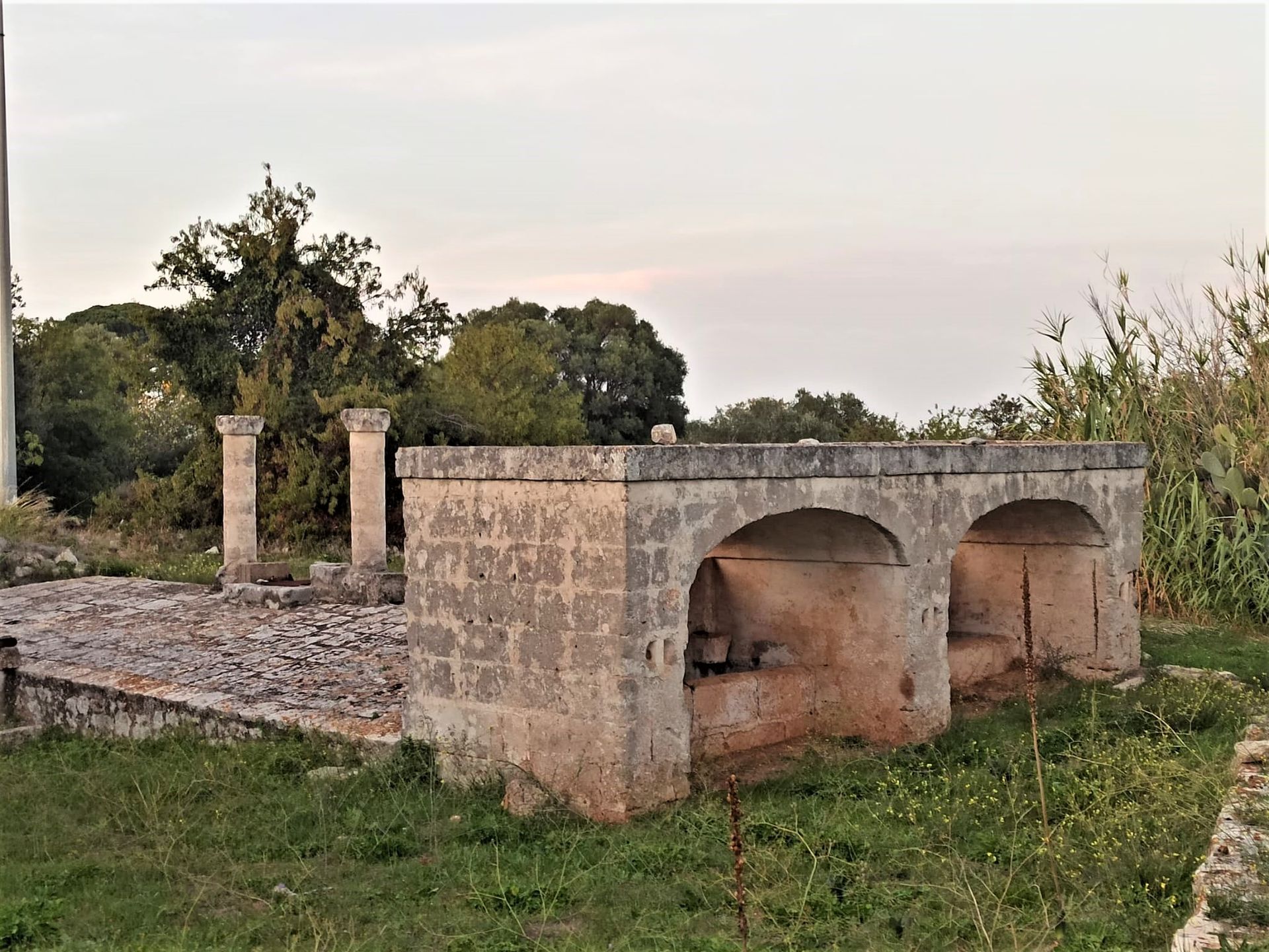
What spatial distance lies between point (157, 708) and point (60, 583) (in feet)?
24.8

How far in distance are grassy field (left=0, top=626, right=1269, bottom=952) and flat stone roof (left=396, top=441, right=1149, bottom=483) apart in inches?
77.4

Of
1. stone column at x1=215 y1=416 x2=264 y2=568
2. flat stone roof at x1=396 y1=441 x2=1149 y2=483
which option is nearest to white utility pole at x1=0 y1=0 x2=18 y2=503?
stone column at x1=215 y1=416 x2=264 y2=568

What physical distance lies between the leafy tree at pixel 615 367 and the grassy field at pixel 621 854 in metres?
31.1

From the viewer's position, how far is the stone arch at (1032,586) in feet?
36.7

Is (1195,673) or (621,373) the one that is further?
(621,373)

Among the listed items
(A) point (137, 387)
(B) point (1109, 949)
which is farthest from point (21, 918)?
(A) point (137, 387)

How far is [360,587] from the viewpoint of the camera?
14336 mm

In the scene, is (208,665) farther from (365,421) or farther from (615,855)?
(615,855)

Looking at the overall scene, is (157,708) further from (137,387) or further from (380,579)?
(137,387)

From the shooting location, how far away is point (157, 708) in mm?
10188

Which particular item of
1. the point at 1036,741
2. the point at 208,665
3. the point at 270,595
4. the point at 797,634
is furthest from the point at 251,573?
the point at 1036,741

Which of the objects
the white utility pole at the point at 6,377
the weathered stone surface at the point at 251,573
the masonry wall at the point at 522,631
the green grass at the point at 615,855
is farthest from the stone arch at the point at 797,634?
the white utility pole at the point at 6,377

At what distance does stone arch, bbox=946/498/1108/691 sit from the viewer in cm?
1118

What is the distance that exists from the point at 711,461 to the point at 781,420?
32.9 meters
